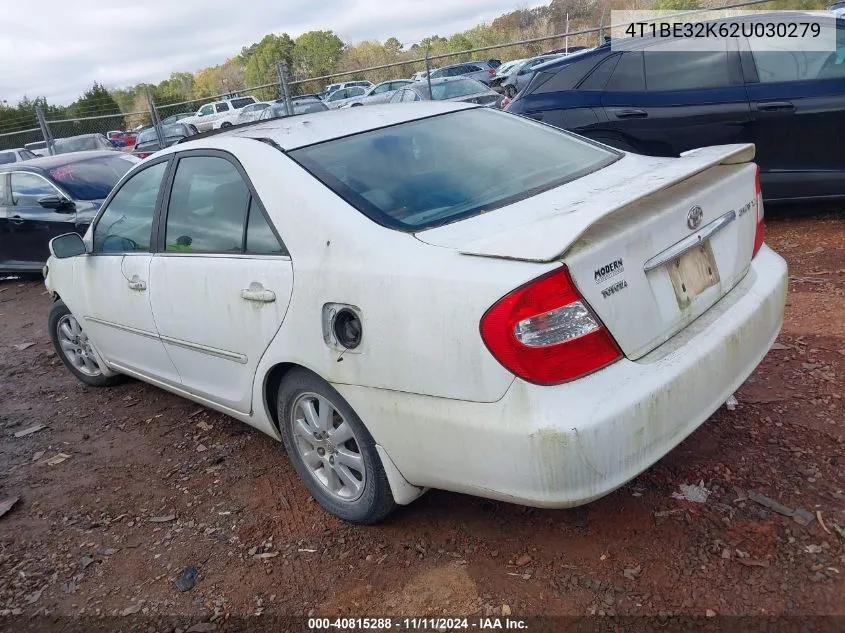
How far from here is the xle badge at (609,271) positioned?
6.86 ft

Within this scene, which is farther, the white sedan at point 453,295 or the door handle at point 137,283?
the door handle at point 137,283

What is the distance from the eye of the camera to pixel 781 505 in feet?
8.43

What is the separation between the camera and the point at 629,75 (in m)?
6.27

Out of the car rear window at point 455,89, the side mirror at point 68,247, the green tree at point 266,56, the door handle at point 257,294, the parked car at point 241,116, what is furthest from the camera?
the green tree at point 266,56

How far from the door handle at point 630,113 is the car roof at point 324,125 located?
3.16 meters

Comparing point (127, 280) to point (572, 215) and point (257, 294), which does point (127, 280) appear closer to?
point (257, 294)

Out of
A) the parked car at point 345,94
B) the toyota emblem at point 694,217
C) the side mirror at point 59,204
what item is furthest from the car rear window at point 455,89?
the toyota emblem at point 694,217

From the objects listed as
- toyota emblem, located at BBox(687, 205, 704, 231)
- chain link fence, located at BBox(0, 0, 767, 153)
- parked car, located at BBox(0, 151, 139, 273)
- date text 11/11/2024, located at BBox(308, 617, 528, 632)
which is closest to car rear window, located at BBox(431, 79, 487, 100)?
chain link fence, located at BBox(0, 0, 767, 153)

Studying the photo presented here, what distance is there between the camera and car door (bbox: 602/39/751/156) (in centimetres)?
584

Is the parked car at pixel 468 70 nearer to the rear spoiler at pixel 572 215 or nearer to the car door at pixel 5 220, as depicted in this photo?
the car door at pixel 5 220

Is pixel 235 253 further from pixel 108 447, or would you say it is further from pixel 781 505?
pixel 781 505

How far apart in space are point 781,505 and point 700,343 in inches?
29.9

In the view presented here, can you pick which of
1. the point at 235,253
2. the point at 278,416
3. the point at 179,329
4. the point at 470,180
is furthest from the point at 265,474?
the point at 470,180

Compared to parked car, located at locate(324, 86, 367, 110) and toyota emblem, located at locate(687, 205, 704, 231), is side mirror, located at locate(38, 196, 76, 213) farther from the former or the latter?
parked car, located at locate(324, 86, 367, 110)
